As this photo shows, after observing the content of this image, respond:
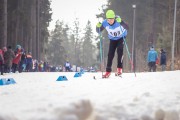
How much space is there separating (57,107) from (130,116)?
0.67m

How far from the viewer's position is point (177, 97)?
3.80 meters

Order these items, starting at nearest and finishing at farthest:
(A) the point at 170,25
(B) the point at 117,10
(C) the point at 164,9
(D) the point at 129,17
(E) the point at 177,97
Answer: (E) the point at 177,97 < (A) the point at 170,25 < (C) the point at 164,9 < (D) the point at 129,17 < (B) the point at 117,10

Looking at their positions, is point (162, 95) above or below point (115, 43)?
below

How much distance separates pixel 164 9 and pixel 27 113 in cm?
4013

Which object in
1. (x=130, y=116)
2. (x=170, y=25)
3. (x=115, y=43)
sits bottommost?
(x=130, y=116)

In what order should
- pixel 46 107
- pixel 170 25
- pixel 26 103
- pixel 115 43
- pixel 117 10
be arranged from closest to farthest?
1. pixel 46 107
2. pixel 26 103
3. pixel 115 43
4. pixel 170 25
5. pixel 117 10

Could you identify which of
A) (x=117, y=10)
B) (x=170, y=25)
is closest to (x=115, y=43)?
(x=170, y=25)

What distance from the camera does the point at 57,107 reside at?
2.94 m

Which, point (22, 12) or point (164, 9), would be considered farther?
point (164, 9)

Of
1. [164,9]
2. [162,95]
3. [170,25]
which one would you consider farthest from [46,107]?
[164,9]

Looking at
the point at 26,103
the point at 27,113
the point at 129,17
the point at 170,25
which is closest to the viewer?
the point at 27,113

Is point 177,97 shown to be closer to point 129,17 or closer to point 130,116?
point 130,116

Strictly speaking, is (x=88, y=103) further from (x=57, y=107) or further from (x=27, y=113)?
(x=27, y=113)

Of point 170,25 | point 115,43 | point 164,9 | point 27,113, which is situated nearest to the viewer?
point 27,113
